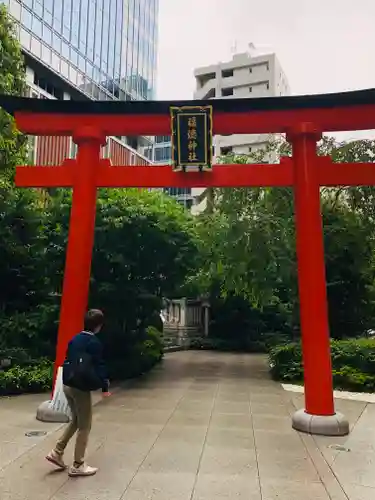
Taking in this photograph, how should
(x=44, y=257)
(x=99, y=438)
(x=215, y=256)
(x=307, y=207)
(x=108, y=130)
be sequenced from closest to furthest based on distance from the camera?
(x=99, y=438)
(x=307, y=207)
(x=108, y=130)
(x=44, y=257)
(x=215, y=256)

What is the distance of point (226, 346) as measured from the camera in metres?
27.0

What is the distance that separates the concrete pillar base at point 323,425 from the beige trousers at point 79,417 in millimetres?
3887

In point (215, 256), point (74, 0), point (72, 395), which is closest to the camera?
point (72, 395)

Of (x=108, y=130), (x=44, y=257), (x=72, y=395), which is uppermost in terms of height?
(x=108, y=130)

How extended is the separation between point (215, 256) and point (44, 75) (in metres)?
16.6

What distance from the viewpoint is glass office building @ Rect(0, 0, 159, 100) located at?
2561 centimetres

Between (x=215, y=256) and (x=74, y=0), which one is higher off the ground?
(x=74, y=0)

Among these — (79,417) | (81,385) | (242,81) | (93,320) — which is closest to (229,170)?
(93,320)

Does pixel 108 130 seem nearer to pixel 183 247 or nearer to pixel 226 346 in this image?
pixel 183 247

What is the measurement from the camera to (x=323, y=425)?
749 cm

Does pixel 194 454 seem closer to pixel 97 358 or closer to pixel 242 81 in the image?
pixel 97 358

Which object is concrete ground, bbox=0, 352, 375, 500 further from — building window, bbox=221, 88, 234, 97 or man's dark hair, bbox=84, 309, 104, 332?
building window, bbox=221, 88, 234, 97

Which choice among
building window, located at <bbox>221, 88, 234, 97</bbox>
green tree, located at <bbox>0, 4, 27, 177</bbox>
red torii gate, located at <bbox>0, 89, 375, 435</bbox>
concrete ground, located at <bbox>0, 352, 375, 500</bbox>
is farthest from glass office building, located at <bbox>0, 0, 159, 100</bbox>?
concrete ground, located at <bbox>0, 352, 375, 500</bbox>

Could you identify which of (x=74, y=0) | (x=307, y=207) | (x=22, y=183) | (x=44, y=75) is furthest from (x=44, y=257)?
(x=74, y=0)
